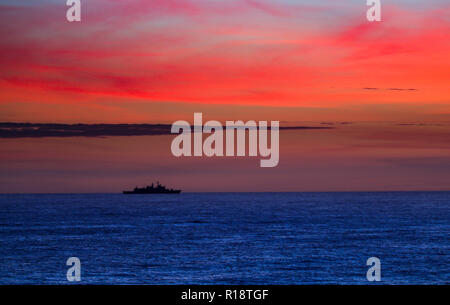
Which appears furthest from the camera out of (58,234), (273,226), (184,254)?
(273,226)

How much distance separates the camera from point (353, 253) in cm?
6372

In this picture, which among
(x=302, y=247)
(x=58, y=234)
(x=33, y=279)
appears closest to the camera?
(x=33, y=279)

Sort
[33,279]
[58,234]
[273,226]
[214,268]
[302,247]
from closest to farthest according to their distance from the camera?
[33,279] < [214,268] < [302,247] < [58,234] < [273,226]

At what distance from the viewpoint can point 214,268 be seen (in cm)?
5259

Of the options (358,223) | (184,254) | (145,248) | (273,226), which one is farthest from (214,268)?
(358,223)
